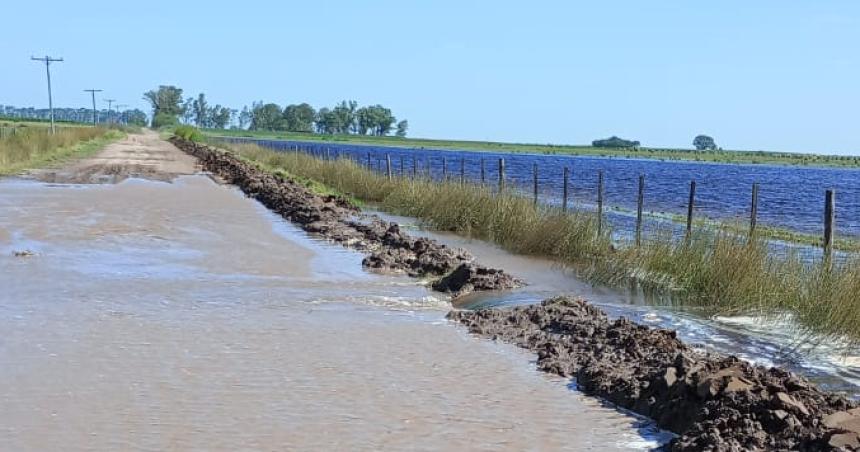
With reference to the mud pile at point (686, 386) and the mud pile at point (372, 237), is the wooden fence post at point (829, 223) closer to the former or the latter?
the mud pile at point (686, 386)

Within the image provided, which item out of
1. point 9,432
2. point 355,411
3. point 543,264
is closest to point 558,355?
point 355,411

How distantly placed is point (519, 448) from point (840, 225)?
87.5ft

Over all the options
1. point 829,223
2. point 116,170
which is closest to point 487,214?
point 829,223

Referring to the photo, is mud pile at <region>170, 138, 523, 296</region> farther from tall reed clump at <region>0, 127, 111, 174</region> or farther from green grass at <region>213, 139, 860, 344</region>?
tall reed clump at <region>0, 127, 111, 174</region>

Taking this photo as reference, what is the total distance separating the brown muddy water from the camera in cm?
676

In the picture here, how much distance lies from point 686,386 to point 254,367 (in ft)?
12.5

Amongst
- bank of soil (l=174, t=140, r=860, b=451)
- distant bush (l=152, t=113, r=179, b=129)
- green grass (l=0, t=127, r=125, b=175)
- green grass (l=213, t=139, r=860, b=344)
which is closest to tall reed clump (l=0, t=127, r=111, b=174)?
green grass (l=0, t=127, r=125, b=175)

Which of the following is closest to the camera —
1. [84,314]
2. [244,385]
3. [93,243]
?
[244,385]

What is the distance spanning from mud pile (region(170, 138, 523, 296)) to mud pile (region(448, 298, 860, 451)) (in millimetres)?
2976

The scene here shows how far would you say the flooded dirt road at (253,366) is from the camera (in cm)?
677

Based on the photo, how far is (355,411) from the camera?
730 cm

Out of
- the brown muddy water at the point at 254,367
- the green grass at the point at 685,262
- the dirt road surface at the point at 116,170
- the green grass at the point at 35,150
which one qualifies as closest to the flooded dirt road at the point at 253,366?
the brown muddy water at the point at 254,367

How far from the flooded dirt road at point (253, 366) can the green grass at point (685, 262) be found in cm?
356

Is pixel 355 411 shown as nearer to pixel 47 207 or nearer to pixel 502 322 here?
pixel 502 322
